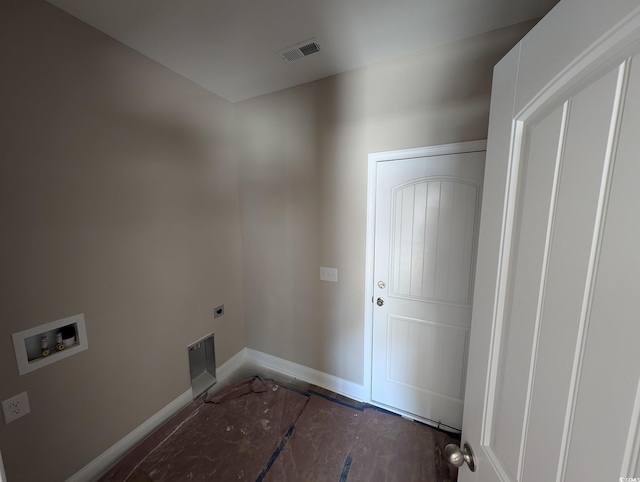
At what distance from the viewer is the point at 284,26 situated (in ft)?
4.44

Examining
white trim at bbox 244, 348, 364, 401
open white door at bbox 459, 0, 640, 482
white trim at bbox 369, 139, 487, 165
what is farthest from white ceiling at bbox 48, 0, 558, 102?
white trim at bbox 244, 348, 364, 401

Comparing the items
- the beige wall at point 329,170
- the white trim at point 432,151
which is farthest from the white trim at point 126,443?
the white trim at point 432,151

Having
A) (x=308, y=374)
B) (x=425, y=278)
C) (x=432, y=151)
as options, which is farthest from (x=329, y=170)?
(x=308, y=374)

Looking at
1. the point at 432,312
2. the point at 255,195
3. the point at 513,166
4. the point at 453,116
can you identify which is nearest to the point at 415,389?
the point at 432,312

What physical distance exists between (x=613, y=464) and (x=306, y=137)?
2.09 metres

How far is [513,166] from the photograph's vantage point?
58 centimetres

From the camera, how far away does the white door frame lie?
149cm

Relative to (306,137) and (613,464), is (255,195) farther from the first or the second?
(613,464)

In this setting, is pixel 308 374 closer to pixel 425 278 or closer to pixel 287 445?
pixel 287 445

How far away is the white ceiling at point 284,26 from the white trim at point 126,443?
259 cm

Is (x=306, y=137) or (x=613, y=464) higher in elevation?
(x=306, y=137)

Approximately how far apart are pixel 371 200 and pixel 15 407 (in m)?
2.30

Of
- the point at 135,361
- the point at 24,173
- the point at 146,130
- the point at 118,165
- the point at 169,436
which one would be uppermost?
the point at 146,130

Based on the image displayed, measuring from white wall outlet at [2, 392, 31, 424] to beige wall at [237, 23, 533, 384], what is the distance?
1521mm
